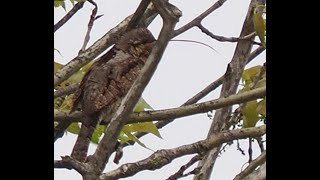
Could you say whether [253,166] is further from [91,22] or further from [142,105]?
[91,22]

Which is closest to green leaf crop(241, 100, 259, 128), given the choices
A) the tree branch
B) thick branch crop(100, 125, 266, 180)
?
the tree branch

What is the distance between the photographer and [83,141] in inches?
61.4

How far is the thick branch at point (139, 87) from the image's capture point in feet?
3.84

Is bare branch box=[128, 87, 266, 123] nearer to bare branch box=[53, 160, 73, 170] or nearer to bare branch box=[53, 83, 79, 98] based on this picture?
bare branch box=[53, 160, 73, 170]

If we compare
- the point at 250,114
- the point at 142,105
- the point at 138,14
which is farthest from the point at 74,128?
the point at 250,114

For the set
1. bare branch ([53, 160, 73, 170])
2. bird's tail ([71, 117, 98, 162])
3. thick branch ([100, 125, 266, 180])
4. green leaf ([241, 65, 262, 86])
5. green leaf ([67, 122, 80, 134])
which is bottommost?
bare branch ([53, 160, 73, 170])

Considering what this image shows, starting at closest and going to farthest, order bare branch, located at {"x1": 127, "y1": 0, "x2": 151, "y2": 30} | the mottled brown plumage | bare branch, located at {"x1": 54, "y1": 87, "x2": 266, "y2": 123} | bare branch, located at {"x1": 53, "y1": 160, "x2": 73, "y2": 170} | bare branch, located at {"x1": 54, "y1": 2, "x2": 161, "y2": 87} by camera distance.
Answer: bare branch, located at {"x1": 53, "y1": 160, "x2": 73, "y2": 170} → bare branch, located at {"x1": 54, "y1": 87, "x2": 266, "y2": 123} → bare branch, located at {"x1": 127, "y1": 0, "x2": 151, "y2": 30} → bare branch, located at {"x1": 54, "y1": 2, "x2": 161, "y2": 87} → the mottled brown plumage

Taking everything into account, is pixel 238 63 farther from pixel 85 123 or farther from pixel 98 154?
pixel 98 154

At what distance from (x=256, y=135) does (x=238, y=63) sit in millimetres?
438

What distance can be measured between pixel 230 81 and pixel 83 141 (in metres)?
0.39

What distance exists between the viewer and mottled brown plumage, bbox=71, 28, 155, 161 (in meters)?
1.63

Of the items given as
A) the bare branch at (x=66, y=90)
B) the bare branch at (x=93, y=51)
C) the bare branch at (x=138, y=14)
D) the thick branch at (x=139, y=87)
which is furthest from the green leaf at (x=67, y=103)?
the thick branch at (x=139, y=87)

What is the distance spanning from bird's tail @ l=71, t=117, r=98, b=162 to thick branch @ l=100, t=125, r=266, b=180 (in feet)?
1.19
